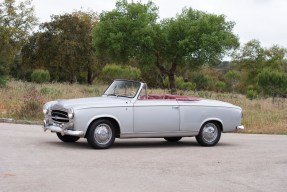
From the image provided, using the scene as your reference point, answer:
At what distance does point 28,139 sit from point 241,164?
17.9ft

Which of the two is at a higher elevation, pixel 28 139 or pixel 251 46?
pixel 251 46

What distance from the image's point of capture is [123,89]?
12797 mm

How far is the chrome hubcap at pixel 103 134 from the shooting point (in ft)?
37.9

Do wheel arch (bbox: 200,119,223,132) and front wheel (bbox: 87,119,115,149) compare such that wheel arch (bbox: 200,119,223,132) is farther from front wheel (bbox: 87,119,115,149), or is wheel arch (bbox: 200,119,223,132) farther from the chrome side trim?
front wheel (bbox: 87,119,115,149)

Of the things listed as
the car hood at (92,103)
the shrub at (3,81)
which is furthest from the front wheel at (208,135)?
the shrub at (3,81)

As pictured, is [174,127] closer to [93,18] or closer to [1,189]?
[1,189]

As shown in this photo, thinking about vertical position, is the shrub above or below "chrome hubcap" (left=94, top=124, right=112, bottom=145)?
above

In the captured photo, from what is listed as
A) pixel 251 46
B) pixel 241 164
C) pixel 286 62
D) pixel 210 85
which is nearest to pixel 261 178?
pixel 241 164

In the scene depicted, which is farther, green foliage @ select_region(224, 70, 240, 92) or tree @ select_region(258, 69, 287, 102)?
green foliage @ select_region(224, 70, 240, 92)

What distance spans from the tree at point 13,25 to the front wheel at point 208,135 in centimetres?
4071

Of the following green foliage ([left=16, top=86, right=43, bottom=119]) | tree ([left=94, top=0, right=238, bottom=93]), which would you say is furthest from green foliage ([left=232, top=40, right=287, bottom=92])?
green foliage ([left=16, top=86, right=43, bottom=119])

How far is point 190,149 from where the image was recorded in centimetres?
1245

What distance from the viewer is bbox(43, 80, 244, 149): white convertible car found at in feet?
37.7

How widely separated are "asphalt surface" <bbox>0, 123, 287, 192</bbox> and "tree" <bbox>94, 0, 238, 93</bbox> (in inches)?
784
